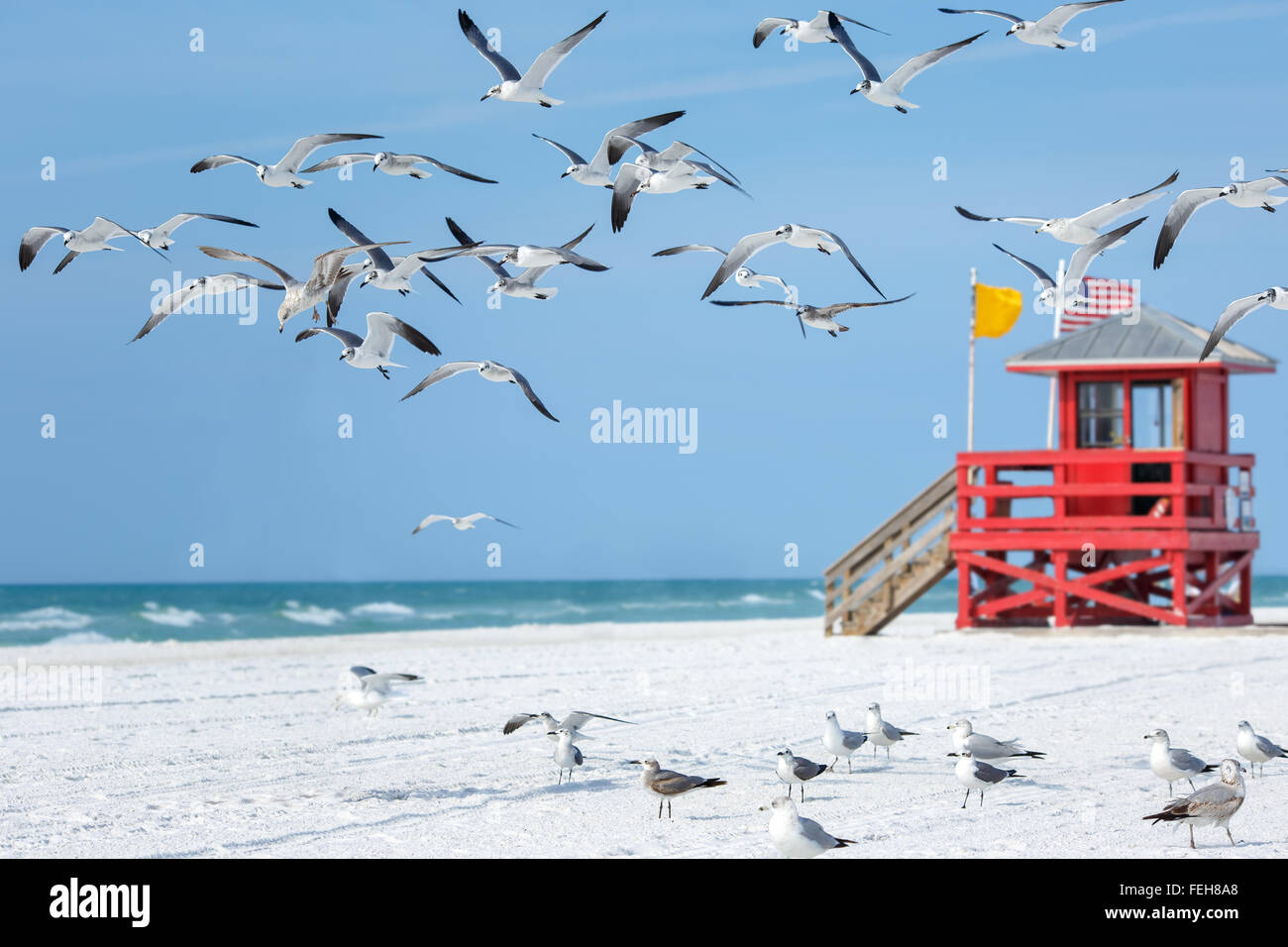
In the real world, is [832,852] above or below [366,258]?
below

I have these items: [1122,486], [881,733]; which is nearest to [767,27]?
[881,733]

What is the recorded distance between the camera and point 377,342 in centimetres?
1102

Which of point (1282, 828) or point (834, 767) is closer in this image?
point (1282, 828)

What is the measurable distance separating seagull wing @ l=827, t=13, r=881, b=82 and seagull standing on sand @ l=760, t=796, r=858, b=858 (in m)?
5.94

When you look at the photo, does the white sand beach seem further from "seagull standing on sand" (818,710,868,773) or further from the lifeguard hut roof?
the lifeguard hut roof

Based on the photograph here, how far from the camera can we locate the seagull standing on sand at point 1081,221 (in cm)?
1070

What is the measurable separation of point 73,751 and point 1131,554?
16654 mm

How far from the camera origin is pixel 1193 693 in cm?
A: 1474

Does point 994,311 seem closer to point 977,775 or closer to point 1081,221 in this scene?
point 1081,221

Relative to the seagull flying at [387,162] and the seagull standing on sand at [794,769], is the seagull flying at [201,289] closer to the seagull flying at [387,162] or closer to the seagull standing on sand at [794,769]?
the seagull flying at [387,162]
